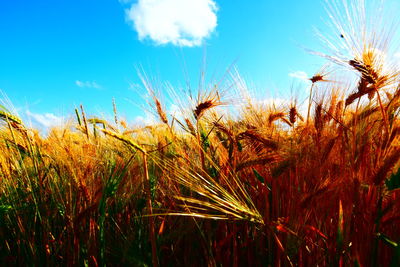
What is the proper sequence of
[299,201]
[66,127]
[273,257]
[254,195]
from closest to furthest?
[299,201], [273,257], [254,195], [66,127]

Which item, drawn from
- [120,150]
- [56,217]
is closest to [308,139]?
[120,150]

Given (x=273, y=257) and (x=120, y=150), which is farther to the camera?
(x=120, y=150)

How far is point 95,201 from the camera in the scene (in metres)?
1.21

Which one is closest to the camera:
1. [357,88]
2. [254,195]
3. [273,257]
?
[273,257]

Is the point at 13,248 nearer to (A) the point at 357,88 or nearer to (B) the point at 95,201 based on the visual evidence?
A: (B) the point at 95,201

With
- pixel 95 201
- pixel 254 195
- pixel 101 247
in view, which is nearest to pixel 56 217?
pixel 95 201

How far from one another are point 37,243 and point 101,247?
497 millimetres

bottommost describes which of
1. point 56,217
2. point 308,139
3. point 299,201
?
point 56,217

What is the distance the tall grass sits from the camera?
3.19ft

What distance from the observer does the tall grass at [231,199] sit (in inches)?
38.3

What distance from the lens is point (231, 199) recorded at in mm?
988

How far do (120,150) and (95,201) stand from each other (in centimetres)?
46

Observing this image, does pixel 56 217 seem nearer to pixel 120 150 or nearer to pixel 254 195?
pixel 120 150

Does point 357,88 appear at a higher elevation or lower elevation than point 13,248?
higher
